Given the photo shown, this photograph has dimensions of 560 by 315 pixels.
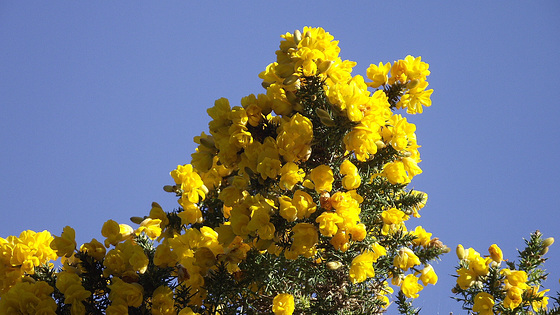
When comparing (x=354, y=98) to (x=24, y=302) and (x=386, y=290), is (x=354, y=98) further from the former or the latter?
(x=24, y=302)

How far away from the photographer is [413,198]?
3031 millimetres

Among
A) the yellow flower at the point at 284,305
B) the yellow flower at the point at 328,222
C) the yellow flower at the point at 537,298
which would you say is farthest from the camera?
the yellow flower at the point at 537,298

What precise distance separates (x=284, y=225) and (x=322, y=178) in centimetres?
28

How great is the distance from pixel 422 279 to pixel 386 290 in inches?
14.6

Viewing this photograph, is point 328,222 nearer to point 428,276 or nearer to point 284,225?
point 284,225

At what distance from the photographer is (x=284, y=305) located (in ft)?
8.54

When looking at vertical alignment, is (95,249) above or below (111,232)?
below

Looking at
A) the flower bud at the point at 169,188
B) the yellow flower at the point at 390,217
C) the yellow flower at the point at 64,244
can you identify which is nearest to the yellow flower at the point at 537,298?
the yellow flower at the point at 390,217

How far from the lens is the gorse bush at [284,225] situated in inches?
95.9

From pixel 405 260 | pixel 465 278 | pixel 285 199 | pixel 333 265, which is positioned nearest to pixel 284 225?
pixel 285 199

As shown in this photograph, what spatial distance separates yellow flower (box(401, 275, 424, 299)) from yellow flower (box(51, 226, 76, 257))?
1744mm

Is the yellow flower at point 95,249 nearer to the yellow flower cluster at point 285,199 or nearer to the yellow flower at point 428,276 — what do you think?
the yellow flower cluster at point 285,199

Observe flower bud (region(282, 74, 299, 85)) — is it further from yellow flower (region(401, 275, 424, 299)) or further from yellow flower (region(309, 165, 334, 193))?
yellow flower (region(401, 275, 424, 299))

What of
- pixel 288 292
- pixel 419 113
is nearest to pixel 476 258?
pixel 419 113
